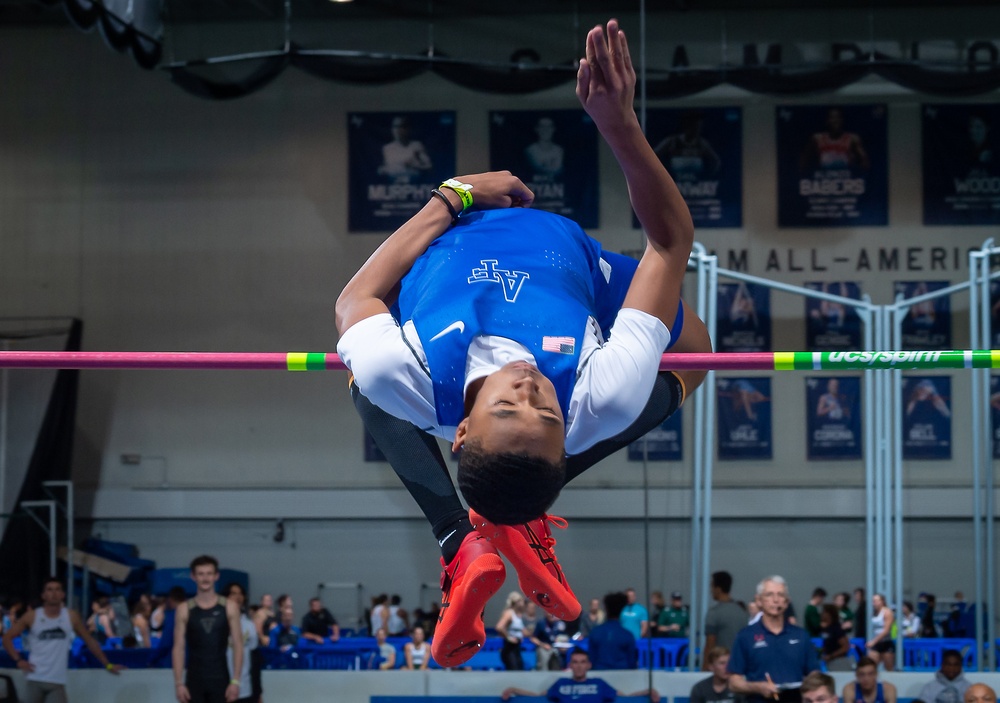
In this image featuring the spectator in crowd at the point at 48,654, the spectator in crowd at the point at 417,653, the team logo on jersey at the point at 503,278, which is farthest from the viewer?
the spectator in crowd at the point at 417,653

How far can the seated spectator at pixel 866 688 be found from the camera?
21.9 feet

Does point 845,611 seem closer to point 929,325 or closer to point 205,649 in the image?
point 929,325

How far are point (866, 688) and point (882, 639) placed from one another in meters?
2.51

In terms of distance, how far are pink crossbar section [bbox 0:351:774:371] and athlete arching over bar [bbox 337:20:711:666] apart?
0.12 metres

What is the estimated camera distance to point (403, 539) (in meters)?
14.6

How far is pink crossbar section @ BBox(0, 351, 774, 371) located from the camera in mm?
2703

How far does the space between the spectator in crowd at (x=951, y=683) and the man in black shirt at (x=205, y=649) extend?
4.12 metres

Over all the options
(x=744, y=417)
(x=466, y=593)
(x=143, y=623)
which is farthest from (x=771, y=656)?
(x=744, y=417)

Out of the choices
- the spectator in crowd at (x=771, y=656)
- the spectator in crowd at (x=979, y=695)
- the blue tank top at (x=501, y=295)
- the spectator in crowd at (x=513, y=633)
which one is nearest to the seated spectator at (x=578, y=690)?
the spectator in crowd at (x=771, y=656)

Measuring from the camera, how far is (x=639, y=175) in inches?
96.1

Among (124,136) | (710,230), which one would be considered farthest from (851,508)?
(124,136)

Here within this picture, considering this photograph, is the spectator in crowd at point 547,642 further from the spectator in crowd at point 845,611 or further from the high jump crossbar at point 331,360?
the high jump crossbar at point 331,360

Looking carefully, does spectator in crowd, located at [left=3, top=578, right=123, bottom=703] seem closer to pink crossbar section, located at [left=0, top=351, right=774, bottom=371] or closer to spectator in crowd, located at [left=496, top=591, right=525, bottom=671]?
spectator in crowd, located at [left=496, top=591, right=525, bottom=671]

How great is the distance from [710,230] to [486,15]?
156 inches
